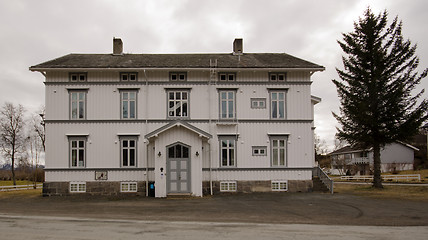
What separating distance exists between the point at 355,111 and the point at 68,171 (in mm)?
19282

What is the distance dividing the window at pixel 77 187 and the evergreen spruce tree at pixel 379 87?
726 inches

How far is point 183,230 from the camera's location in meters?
11.0

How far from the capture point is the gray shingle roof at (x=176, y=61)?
23297 millimetres

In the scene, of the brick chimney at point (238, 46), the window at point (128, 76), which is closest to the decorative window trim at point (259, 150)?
the brick chimney at point (238, 46)

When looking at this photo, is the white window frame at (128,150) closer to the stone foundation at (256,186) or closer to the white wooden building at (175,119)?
the white wooden building at (175,119)

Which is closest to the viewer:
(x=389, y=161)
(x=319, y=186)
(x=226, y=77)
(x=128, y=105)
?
(x=128, y=105)

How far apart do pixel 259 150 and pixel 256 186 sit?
2.23 metres

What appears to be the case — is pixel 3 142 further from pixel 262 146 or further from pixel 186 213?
pixel 186 213

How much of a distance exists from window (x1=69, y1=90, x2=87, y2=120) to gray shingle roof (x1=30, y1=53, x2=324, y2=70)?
1.76 metres

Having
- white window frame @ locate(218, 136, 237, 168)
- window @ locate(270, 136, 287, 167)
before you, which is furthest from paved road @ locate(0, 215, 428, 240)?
window @ locate(270, 136, 287, 167)

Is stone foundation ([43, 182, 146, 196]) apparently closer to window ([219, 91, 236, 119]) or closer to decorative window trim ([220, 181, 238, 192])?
decorative window trim ([220, 181, 238, 192])

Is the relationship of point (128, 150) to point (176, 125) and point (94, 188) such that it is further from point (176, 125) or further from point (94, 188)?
point (176, 125)

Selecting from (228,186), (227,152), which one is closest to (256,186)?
(228,186)

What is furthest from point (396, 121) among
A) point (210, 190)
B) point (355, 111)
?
point (210, 190)
